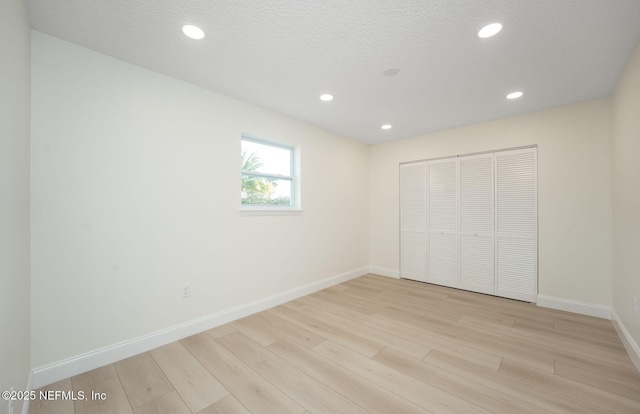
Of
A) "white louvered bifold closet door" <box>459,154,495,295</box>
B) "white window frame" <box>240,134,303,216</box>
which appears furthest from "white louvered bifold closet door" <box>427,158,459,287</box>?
"white window frame" <box>240,134,303,216</box>

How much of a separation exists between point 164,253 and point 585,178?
475 centimetres

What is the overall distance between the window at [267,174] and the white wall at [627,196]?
11.1ft

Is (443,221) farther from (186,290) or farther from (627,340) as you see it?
(186,290)

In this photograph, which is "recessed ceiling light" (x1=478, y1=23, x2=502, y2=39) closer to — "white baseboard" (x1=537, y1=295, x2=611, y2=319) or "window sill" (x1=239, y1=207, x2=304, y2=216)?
"window sill" (x1=239, y1=207, x2=304, y2=216)

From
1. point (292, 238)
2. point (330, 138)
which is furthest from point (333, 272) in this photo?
point (330, 138)

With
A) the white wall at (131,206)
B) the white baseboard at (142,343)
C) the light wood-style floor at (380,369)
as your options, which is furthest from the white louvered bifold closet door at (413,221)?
the white wall at (131,206)

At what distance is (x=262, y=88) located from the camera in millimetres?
2709

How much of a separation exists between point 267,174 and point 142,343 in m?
2.17

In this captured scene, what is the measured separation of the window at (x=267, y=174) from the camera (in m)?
3.17

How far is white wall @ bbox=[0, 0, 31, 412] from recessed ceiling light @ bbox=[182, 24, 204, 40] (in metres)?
0.84

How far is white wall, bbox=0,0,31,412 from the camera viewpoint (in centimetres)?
116

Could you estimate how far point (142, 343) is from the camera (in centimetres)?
221

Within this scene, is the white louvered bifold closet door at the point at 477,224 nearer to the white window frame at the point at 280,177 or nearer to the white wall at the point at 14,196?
the white window frame at the point at 280,177

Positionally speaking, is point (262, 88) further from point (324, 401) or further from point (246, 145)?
point (324, 401)
